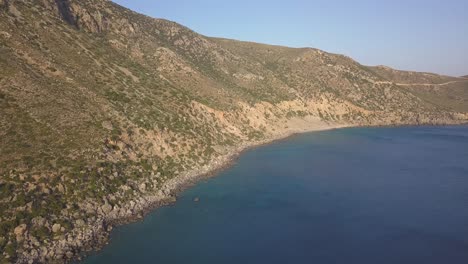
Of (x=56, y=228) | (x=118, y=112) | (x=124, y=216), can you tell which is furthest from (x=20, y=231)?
(x=118, y=112)

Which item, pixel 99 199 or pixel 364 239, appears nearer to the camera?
pixel 364 239

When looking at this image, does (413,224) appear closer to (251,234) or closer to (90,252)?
(251,234)

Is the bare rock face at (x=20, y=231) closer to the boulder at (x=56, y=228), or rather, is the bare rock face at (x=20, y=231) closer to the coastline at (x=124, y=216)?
the coastline at (x=124, y=216)

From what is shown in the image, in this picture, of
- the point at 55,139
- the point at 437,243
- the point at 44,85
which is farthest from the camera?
the point at 44,85

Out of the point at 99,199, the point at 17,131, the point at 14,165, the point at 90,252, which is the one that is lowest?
the point at 90,252

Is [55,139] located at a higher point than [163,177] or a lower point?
higher

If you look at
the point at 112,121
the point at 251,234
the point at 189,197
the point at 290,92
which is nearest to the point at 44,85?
the point at 112,121
